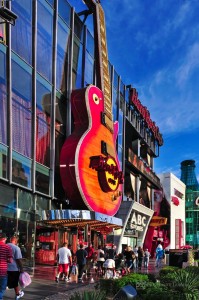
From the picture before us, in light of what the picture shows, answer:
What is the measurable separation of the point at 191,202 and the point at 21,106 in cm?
7732

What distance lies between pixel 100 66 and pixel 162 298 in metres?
24.5

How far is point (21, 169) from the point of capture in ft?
72.1

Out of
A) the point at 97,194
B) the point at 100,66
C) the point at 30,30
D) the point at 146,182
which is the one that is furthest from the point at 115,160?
the point at 146,182

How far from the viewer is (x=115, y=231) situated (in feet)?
121

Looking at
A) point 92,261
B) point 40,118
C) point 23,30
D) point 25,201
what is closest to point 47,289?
point 25,201

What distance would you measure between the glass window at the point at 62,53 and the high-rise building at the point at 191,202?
69.5 m

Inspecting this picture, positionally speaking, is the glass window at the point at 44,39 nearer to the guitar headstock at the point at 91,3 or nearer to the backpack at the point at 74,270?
the guitar headstock at the point at 91,3

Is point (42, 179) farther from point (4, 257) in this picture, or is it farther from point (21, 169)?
point (4, 257)

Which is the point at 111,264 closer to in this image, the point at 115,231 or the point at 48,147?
the point at 48,147

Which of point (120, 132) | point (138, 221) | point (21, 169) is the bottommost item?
point (138, 221)

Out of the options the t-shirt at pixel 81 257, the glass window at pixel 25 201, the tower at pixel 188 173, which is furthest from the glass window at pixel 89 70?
the tower at pixel 188 173

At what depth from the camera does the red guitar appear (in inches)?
1043

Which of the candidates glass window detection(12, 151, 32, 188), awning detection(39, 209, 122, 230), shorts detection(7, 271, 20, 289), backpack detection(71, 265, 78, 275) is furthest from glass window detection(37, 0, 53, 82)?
shorts detection(7, 271, 20, 289)

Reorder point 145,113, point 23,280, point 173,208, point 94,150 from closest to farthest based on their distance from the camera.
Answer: point 23,280 < point 94,150 < point 145,113 < point 173,208
